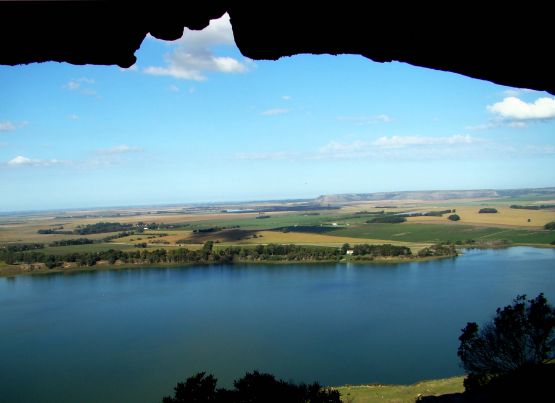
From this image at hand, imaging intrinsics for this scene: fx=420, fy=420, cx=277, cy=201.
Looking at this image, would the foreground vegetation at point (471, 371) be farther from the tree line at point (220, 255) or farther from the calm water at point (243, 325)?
the tree line at point (220, 255)

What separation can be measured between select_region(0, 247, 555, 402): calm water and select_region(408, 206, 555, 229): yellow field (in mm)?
12846

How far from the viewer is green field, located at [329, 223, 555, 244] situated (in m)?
39.6

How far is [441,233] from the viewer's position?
149ft

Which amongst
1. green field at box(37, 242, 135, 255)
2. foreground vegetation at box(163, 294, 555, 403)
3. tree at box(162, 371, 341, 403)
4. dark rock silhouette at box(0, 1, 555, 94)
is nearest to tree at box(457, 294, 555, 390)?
foreground vegetation at box(163, 294, 555, 403)

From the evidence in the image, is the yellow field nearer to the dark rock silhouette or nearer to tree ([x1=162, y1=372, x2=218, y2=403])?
tree ([x1=162, y1=372, x2=218, y2=403])

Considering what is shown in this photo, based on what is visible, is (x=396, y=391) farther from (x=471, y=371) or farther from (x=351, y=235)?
(x=351, y=235)

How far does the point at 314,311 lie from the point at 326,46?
19.3m

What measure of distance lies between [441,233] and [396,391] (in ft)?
120

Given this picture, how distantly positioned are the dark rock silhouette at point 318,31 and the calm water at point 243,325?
12394mm

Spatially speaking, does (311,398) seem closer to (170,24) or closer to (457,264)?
(170,24)

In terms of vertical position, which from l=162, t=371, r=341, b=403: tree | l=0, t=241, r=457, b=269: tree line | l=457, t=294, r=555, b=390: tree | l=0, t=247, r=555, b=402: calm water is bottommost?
l=0, t=247, r=555, b=402: calm water

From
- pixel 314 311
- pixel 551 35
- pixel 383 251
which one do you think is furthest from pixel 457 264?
pixel 551 35

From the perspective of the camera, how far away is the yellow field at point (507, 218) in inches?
1748

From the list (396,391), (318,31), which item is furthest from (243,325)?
(318,31)
